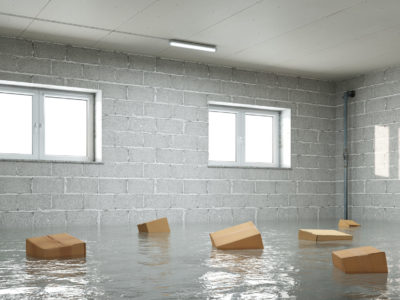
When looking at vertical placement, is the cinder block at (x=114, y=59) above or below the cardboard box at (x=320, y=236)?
above

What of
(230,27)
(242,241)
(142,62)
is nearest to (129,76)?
(142,62)

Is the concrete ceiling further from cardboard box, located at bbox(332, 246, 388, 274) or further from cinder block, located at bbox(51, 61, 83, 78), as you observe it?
cardboard box, located at bbox(332, 246, 388, 274)

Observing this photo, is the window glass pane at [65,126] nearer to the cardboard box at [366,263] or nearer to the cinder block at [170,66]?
the cinder block at [170,66]

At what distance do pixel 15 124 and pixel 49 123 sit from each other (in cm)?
43

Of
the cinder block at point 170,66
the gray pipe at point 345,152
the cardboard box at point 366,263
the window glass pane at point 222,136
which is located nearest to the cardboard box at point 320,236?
the cardboard box at point 366,263

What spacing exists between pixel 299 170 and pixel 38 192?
4178mm

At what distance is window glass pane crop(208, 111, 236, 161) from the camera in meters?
7.73

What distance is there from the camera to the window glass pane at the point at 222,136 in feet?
25.4

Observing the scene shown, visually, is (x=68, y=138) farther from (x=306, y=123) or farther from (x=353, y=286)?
(x=353, y=286)

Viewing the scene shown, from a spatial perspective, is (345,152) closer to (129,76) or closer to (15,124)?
(129,76)

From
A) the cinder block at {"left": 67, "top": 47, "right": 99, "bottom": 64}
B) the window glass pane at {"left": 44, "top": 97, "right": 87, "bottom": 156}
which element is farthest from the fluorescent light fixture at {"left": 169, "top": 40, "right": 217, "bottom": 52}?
the window glass pane at {"left": 44, "top": 97, "right": 87, "bottom": 156}

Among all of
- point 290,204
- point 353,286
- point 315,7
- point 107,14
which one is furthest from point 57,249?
point 290,204

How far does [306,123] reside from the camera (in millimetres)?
8336

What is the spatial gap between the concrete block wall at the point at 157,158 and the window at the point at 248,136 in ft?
0.65
